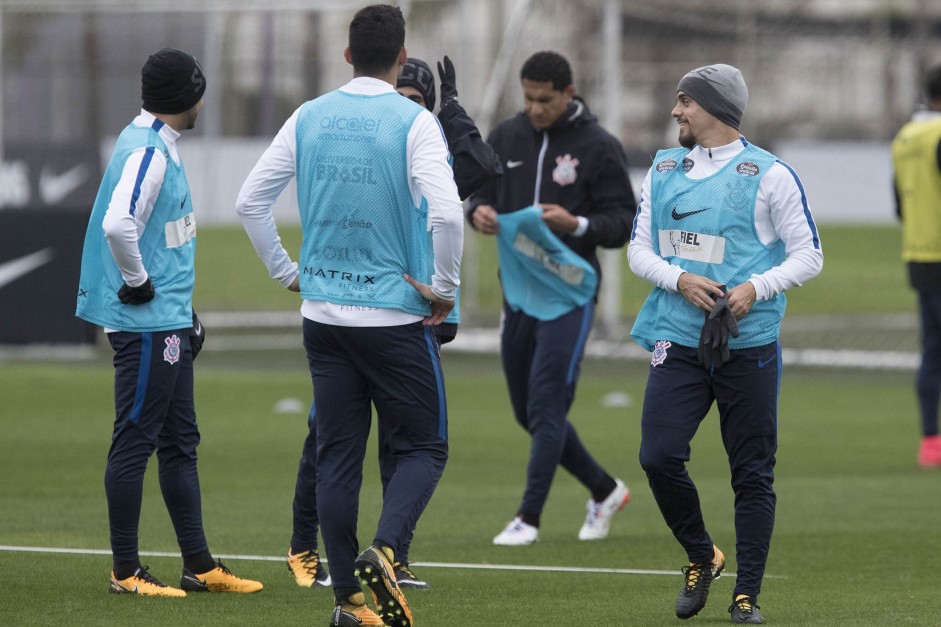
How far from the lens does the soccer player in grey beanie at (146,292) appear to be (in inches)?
240

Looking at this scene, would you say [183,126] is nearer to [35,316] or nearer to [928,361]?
[928,361]

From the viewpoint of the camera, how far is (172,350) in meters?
6.18

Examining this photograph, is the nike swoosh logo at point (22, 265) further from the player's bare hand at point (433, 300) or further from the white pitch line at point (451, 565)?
the player's bare hand at point (433, 300)

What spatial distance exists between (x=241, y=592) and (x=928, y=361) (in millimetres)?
5714

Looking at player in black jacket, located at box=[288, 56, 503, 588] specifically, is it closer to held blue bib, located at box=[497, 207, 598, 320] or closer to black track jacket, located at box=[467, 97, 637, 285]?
held blue bib, located at box=[497, 207, 598, 320]

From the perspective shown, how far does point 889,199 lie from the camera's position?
31078 millimetres

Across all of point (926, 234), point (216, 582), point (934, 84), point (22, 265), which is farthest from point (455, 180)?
point (22, 265)

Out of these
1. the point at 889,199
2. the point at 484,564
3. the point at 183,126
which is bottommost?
the point at 889,199

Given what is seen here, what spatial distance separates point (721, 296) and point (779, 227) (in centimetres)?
32

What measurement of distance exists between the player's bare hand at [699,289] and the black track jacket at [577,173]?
2.53 meters

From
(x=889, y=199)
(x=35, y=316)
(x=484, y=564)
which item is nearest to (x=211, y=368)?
(x=35, y=316)

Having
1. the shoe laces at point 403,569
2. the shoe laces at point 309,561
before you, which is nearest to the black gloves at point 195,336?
the shoe laces at point 309,561

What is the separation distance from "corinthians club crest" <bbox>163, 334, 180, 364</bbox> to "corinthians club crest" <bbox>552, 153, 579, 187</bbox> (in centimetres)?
267

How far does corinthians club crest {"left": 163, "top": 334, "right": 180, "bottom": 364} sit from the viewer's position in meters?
6.16
